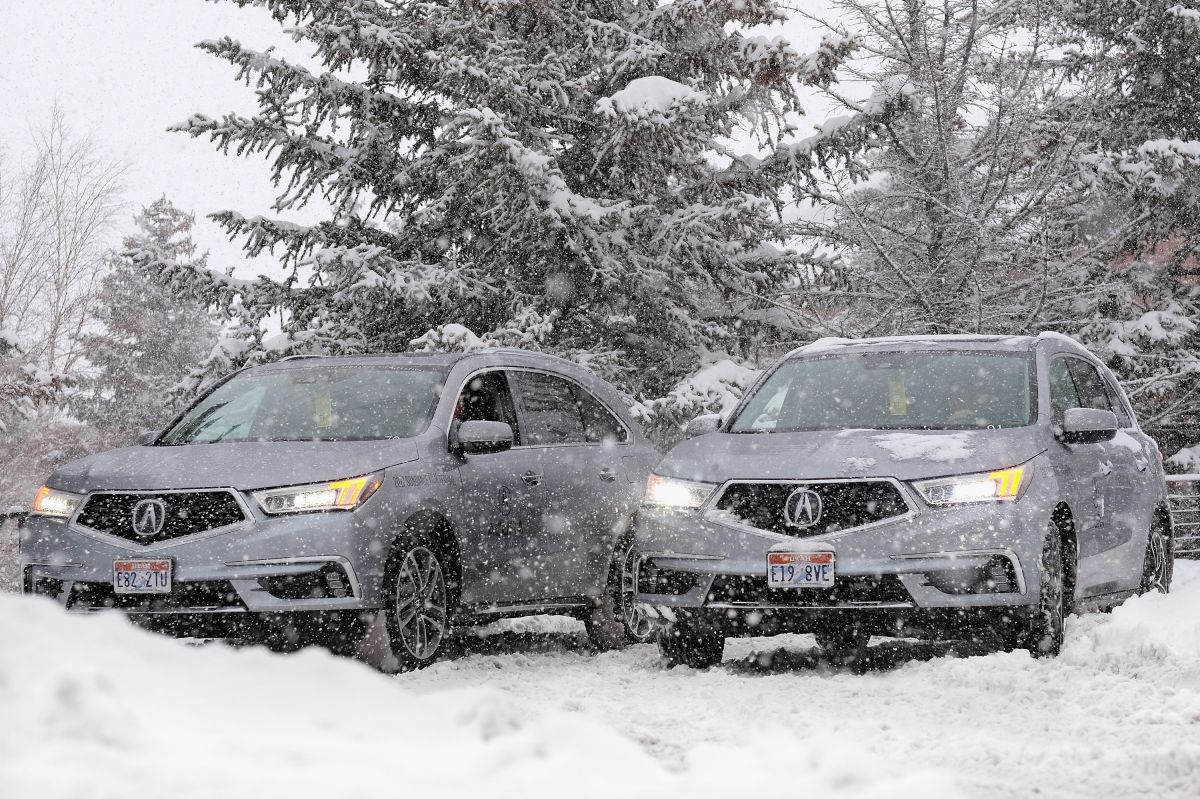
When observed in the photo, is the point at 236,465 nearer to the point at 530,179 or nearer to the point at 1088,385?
the point at 1088,385

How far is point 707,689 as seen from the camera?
749 cm

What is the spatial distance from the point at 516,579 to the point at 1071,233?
61.4 ft

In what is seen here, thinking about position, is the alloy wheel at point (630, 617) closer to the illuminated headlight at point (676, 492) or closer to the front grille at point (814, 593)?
the illuminated headlight at point (676, 492)

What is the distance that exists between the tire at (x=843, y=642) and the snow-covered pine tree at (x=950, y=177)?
9.24 metres

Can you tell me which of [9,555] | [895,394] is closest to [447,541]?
[895,394]

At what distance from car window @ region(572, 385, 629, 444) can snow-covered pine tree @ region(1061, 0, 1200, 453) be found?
12078 mm

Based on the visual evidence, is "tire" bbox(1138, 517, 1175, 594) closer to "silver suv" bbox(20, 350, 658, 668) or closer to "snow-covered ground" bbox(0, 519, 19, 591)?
"silver suv" bbox(20, 350, 658, 668)

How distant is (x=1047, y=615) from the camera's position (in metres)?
7.69

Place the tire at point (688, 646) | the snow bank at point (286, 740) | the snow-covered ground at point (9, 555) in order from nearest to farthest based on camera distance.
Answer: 1. the snow bank at point (286, 740)
2. the tire at point (688, 646)
3. the snow-covered ground at point (9, 555)

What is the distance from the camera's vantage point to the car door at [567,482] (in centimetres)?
945

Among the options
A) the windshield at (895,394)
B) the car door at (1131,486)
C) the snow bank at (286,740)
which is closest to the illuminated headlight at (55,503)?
the snow bank at (286,740)

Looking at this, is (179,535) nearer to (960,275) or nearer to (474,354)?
(474,354)

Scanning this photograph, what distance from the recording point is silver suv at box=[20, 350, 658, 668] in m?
7.54

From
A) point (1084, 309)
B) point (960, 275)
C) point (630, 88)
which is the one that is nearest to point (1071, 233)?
point (1084, 309)
